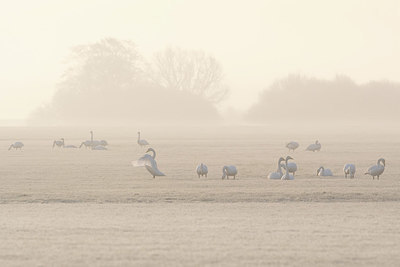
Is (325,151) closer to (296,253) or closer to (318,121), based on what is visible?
(296,253)

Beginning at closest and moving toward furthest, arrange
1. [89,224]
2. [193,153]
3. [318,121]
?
[89,224], [193,153], [318,121]

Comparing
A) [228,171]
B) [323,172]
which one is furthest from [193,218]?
[323,172]

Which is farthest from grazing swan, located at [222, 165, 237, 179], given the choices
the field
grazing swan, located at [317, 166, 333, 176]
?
grazing swan, located at [317, 166, 333, 176]

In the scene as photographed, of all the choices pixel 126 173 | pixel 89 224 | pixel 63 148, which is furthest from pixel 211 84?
pixel 89 224

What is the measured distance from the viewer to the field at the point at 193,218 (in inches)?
584

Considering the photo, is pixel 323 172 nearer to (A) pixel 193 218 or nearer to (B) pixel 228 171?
(B) pixel 228 171

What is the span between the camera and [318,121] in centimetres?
15262

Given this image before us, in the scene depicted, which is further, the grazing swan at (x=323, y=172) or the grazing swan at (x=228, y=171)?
the grazing swan at (x=323, y=172)

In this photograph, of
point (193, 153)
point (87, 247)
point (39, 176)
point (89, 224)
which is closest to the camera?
point (87, 247)

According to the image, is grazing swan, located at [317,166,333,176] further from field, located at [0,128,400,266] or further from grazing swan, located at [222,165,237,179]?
grazing swan, located at [222,165,237,179]

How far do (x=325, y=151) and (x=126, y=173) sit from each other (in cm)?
2050

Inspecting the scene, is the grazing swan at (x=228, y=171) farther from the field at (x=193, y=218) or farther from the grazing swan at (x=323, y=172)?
the grazing swan at (x=323, y=172)

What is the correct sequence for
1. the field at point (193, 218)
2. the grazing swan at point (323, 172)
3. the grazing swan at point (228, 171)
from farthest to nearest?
the grazing swan at point (323, 172), the grazing swan at point (228, 171), the field at point (193, 218)

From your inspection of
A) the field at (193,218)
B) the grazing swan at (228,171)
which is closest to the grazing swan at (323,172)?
the field at (193,218)
